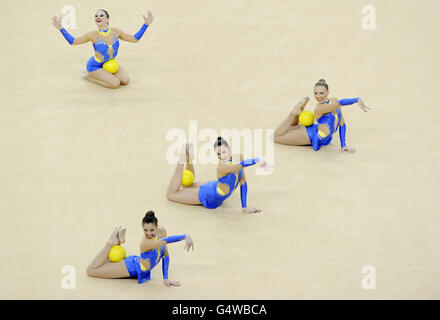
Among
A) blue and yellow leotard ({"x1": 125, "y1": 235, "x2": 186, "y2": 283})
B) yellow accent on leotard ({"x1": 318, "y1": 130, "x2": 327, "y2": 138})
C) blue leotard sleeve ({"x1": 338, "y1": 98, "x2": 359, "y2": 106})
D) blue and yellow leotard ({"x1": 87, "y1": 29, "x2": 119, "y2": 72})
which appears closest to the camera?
blue and yellow leotard ({"x1": 125, "y1": 235, "x2": 186, "y2": 283})

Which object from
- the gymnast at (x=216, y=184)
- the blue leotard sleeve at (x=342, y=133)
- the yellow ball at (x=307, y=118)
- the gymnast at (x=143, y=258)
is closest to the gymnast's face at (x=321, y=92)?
the yellow ball at (x=307, y=118)

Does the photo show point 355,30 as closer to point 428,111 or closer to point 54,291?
point 428,111

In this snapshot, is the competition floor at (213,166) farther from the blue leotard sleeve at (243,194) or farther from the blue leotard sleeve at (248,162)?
the blue leotard sleeve at (248,162)

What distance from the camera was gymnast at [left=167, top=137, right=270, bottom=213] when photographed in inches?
414

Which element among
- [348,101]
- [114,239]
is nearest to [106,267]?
[114,239]

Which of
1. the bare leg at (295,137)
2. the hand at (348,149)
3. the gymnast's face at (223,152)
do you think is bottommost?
the gymnast's face at (223,152)

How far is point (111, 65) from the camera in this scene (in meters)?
13.4

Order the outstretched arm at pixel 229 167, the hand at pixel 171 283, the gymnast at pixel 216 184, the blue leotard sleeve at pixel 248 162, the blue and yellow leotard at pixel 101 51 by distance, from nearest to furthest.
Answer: the hand at pixel 171 283 → the blue leotard sleeve at pixel 248 162 → the outstretched arm at pixel 229 167 → the gymnast at pixel 216 184 → the blue and yellow leotard at pixel 101 51

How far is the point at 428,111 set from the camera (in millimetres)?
12914

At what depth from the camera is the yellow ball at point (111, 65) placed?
13414mm

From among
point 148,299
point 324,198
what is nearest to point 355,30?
point 324,198

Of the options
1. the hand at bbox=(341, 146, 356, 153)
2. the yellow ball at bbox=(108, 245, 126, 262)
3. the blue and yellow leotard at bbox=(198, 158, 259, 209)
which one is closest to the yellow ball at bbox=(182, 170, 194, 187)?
the blue and yellow leotard at bbox=(198, 158, 259, 209)

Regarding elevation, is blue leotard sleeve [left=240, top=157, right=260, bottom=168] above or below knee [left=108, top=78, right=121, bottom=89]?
below

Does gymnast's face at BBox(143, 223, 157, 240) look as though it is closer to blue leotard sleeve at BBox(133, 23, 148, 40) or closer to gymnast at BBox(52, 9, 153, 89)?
gymnast at BBox(52, 9, 153, 89)
